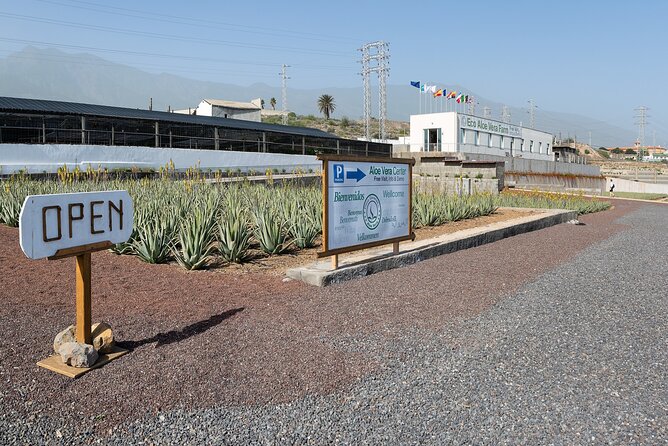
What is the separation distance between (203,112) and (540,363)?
7156 centimetres

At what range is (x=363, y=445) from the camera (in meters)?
2.99

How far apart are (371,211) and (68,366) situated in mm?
4485

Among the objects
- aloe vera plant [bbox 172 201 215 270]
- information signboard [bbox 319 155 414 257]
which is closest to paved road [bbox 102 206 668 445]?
information signboard [bbox 319 155 414 257]

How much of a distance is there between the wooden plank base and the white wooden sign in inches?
29.5

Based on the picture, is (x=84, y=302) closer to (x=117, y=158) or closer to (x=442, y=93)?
(x=117, y=158)

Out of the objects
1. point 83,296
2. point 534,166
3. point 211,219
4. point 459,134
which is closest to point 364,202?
point 211,219

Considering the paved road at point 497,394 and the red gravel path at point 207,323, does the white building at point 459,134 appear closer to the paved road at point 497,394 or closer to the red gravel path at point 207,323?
the red gravel path at point 207,323

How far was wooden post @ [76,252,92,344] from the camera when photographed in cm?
411

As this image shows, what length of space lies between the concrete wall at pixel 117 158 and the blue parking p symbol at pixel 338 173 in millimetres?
12913

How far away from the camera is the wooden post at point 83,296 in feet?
13.5

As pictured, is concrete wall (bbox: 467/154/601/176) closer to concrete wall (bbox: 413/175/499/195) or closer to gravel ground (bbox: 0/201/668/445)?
concrete wall (bbox: 413/175/499/195)

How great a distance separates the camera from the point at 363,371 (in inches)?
155

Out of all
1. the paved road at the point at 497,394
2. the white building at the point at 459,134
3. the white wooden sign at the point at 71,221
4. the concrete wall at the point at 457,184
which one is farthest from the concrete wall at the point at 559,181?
the white wooden sign at the point at 71,221

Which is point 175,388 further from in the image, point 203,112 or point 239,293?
point 203,112
